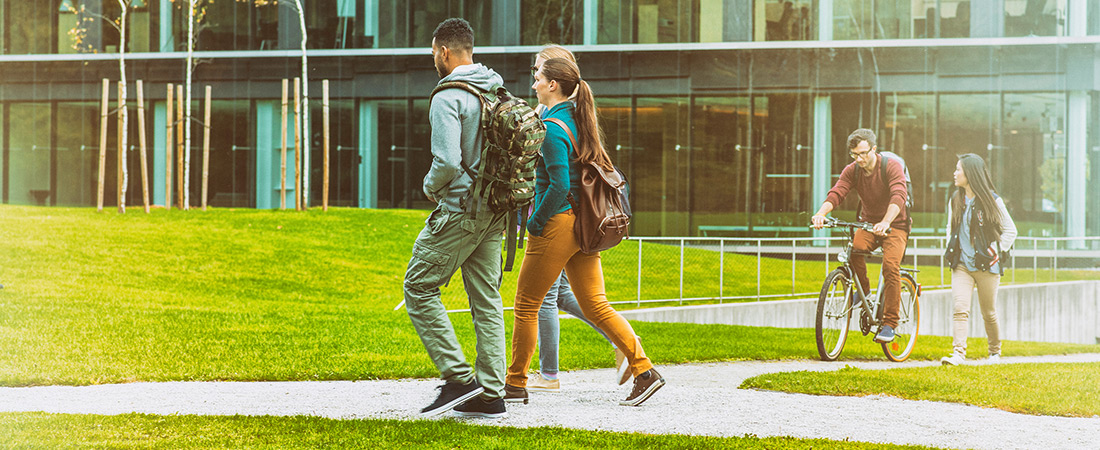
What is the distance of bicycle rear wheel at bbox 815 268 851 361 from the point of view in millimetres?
8172

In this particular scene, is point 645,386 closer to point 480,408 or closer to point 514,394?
point 514,394

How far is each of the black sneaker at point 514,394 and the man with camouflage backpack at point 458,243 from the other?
1.46 ft

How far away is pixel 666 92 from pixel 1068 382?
14.7m

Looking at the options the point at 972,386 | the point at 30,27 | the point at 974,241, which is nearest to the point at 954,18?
the point at 974,241

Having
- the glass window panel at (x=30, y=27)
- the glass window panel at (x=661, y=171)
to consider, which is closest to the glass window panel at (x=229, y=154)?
the glass window panel at (x=30, y=27)

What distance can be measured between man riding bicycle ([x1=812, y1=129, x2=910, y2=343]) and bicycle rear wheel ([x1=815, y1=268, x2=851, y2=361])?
0.20 m

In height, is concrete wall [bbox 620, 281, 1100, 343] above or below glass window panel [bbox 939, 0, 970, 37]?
below

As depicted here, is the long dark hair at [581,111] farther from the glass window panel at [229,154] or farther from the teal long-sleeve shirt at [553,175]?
the glass window panel at [229,154]

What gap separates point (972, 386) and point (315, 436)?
4.45 meters

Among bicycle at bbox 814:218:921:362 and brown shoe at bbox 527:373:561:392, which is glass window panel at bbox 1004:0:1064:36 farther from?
brown shoe at bbox 527:373:561:392

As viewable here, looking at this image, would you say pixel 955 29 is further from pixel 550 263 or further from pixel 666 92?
pixel 550 263

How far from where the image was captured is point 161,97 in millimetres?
23266

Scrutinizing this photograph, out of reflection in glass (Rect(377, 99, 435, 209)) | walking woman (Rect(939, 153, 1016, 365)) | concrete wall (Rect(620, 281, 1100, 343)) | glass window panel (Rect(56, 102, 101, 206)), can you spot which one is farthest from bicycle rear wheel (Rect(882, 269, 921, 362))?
glass window panel (Rect(56, 102, 101, 206))

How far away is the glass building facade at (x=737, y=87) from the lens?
19.4 metres
